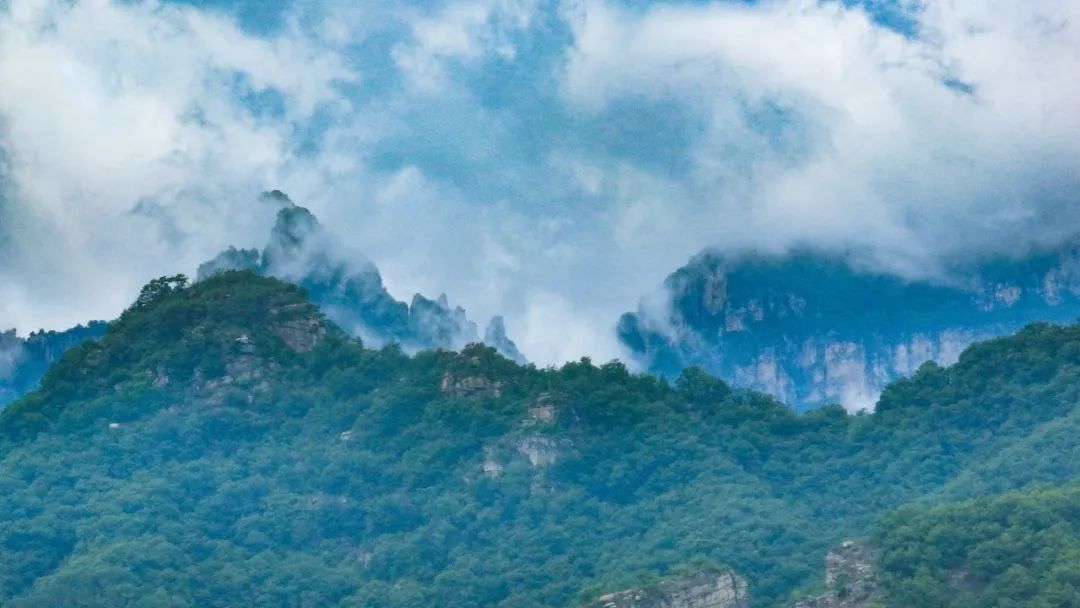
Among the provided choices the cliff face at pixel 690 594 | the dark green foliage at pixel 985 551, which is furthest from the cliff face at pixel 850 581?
the cliff face at pixel 690 594

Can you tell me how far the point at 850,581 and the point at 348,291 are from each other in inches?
1298

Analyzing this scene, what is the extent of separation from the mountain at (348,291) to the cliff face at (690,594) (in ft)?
81.8

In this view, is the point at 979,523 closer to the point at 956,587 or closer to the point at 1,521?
the point at 956,587

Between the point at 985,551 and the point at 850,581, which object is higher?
the point at 850,581

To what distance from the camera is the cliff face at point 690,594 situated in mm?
64438

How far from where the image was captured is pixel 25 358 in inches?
3666

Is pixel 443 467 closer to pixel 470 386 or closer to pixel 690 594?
pixel 470 386

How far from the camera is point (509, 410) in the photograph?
7550 centimetres

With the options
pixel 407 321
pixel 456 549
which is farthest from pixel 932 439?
pixel 407 321

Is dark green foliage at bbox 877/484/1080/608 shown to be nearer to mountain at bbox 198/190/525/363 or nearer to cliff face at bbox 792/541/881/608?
cliff face at bbox 792/541/881/608

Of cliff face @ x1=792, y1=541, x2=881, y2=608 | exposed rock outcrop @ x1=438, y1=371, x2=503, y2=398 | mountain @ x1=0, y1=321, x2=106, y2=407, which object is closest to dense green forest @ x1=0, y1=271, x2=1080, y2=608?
exposed rock outcrop @ x1=438, y1=371, x2=503, y2=398

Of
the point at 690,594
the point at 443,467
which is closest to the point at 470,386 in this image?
the point at 443,467

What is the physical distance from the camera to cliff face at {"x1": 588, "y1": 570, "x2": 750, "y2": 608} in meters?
64.4

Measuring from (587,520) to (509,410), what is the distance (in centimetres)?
544
